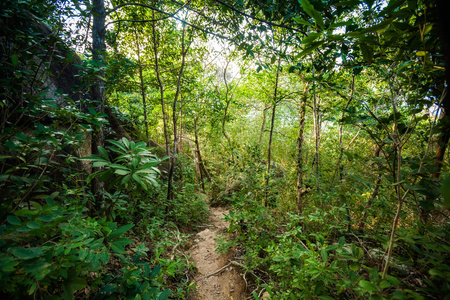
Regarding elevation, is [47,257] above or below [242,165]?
below

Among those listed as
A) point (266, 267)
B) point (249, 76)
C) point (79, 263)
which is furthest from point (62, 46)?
point (249, 76)

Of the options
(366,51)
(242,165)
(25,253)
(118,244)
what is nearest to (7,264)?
(25,253)

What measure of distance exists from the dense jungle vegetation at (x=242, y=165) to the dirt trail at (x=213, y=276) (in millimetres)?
199

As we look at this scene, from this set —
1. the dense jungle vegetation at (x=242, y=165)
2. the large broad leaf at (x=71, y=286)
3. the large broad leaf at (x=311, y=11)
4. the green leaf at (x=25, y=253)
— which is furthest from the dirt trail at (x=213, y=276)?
the large broad leaf at (x=311, y=11)

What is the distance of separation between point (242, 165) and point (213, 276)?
2.27 meters

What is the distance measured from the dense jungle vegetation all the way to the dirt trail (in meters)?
0.20

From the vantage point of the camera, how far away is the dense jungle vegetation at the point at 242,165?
81 centimetres

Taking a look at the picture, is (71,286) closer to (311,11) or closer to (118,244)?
(118,244)

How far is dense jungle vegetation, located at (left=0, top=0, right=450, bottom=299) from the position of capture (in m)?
0.81

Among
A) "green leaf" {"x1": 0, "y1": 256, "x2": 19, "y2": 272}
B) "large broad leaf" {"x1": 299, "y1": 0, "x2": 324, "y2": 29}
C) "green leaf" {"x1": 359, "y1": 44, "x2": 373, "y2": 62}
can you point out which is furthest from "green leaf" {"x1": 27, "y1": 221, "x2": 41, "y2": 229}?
"green leaf" {"x1": 359, "y1": 44, "x2": 373, "y2": 62}

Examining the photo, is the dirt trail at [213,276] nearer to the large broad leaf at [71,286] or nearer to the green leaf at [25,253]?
the large broad leaf at [71,286]

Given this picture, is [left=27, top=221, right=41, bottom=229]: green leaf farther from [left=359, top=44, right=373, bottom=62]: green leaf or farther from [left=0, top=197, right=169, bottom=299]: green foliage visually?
[left=359, top=44, right=373, bottom=62]: green leaf

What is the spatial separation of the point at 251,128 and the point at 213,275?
7.01 meters

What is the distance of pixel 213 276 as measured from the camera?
2744mm
